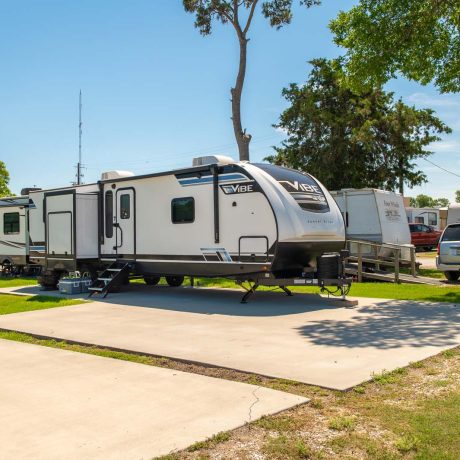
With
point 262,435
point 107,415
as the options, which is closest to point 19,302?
point 107,415

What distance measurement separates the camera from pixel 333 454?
3795 mm

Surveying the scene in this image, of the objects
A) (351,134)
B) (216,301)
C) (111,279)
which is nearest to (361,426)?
(216,301)

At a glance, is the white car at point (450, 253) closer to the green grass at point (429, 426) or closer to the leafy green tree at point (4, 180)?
the green grass at point (429, 426)

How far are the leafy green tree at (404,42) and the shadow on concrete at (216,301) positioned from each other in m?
5.94

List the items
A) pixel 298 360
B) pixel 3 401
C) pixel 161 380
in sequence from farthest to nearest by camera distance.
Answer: pixel 298 360
pixel 161 380
pixel 3 401

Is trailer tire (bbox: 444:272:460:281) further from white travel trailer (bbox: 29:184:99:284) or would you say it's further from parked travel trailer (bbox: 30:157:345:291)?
white travel trailer (bbox: 29:184:99:284)

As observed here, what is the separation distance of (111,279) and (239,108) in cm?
1178

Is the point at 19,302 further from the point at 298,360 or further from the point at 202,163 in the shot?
the point at 298,360

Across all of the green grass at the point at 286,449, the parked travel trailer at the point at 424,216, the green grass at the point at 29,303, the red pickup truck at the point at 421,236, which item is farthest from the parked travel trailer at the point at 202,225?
the parked travel trailer at the point at 424,216

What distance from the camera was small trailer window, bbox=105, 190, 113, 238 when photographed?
14.8 m

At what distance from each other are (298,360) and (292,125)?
23417 mm

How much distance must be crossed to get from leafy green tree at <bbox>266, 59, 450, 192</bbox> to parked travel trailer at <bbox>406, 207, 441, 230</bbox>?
35.7ft

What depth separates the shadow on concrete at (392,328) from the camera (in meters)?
7.40

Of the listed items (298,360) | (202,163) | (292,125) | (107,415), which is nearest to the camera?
(107,415)
